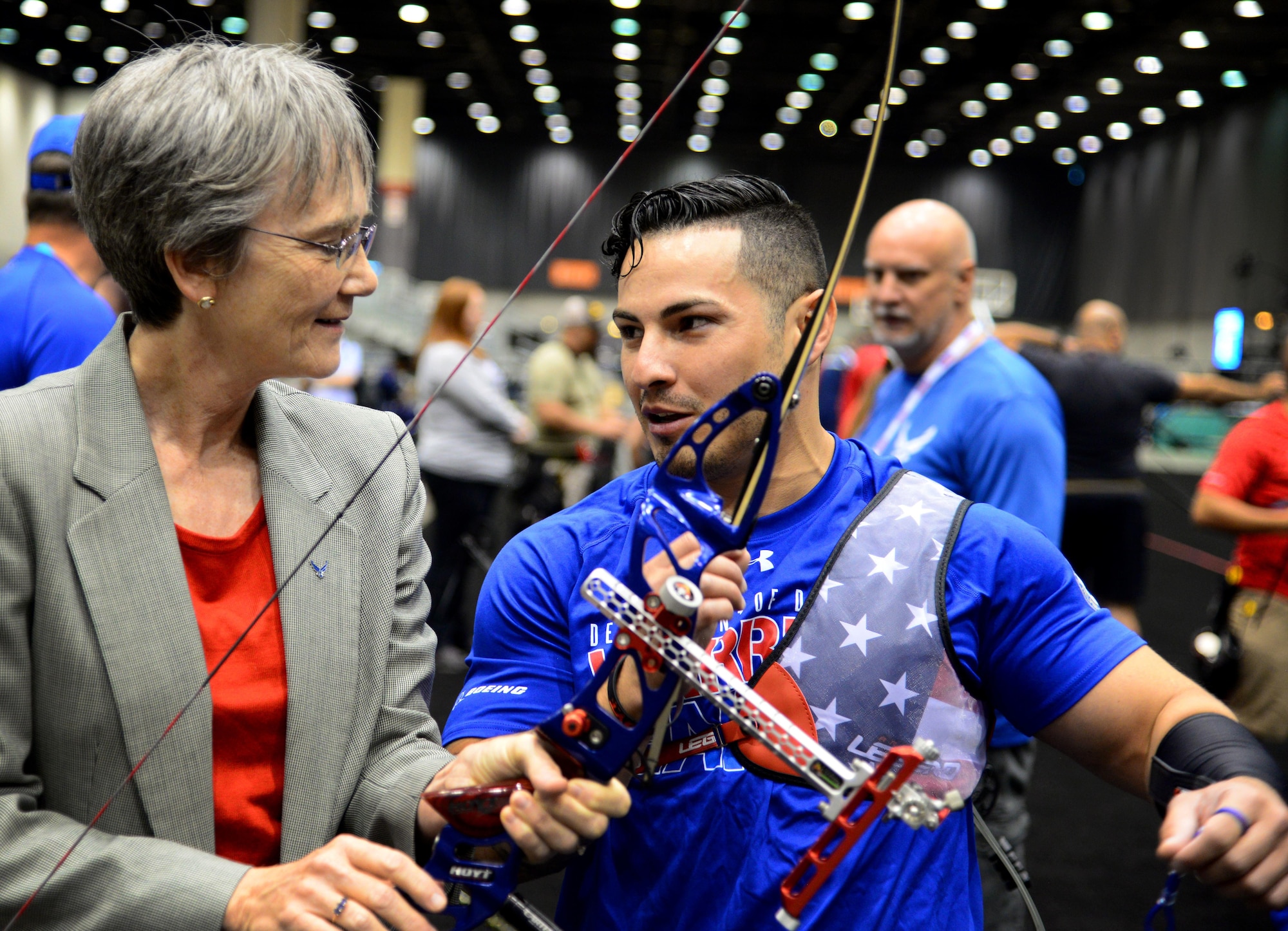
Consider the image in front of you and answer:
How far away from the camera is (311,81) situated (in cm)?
115

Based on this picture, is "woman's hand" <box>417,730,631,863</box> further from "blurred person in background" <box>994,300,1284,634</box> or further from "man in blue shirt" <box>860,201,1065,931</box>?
"blurred person in background" <box>994,300,1284,634</box>

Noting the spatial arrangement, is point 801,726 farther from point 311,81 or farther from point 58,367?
point 58,367

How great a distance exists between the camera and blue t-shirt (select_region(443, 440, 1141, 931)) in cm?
115

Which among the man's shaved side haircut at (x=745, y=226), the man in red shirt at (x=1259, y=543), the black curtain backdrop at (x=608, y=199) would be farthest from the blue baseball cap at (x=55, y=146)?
the black curtain backdrop at (x=608, y=199)

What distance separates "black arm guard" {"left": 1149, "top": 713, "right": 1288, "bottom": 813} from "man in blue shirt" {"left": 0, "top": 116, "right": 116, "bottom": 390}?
72.7 inches

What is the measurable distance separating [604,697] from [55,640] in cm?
52

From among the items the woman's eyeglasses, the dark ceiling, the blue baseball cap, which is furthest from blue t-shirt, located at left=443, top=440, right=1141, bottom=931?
the dark ceiling

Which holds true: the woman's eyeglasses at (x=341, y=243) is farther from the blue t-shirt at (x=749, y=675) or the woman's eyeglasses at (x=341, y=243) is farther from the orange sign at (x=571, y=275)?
the orange sign at (x=571, y=275)

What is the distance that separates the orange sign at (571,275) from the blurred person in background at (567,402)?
18259mm

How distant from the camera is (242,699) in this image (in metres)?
1.13

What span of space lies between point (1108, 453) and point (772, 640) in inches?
156

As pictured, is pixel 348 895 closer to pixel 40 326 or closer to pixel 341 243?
pixel 341 243

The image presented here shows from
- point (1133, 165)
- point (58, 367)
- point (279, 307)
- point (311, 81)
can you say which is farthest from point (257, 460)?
point (1133, 165)

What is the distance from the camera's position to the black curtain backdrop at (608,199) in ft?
76.7
